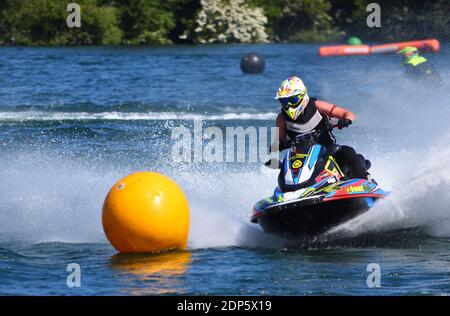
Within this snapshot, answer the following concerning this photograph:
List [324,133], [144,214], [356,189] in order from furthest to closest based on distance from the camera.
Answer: [324,133]
[356,189]
[144,214]

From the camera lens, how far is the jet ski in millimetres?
10984

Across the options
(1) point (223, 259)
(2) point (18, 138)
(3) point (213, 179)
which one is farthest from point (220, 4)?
(1) point (223, 259)

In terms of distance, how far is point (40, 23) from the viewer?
52.0 m

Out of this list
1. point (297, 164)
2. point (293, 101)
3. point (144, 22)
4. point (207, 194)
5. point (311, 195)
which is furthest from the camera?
point (144, 22)

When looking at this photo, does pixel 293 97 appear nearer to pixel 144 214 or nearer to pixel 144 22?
pixel 144 214

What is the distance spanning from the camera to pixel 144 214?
1063cm

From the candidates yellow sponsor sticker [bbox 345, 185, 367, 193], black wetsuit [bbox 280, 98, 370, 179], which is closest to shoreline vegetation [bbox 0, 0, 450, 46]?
black wetsuit [bbox 280, 98, 370, 179]

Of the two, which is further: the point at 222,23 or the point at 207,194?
the point at 222,23

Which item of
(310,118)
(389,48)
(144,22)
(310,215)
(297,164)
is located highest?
(310,118)

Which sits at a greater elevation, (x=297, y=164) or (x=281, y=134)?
(x=281, y=134)

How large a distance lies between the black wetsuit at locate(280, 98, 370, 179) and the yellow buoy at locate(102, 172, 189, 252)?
156cm

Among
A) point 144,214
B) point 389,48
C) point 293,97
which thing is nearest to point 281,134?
point 293,97

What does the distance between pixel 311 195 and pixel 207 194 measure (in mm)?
3445

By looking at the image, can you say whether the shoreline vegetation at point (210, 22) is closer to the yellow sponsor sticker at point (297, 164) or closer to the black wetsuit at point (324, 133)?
the black wetsuit at point (324, 133)
